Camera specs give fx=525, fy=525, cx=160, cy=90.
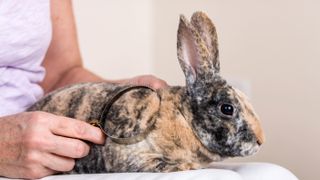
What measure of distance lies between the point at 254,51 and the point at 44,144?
82 cm

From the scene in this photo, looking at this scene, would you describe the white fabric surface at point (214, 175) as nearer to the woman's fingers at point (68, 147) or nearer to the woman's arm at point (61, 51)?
the woman's fingers at point (68, 147)

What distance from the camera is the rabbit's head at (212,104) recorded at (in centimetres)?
68

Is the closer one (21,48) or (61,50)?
(21,48)

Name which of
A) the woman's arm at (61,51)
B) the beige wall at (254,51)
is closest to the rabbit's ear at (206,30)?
the woman's arm at (61,51)

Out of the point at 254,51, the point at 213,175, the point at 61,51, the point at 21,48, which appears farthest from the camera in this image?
the point at 254,51

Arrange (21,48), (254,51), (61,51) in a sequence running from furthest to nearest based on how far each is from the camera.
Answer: (254,51) < (61,51) < (21,48)

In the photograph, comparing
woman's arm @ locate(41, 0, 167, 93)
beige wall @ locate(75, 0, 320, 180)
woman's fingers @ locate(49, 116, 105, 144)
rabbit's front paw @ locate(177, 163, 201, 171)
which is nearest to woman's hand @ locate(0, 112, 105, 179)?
woman's fingers @ locate(49, 116, 105, 144)

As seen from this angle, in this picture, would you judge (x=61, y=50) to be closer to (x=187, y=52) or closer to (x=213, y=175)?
(x=187, y=52)

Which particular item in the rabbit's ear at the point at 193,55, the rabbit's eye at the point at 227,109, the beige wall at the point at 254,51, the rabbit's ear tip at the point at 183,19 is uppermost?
the rabbit's ear tip at the point at 183,19

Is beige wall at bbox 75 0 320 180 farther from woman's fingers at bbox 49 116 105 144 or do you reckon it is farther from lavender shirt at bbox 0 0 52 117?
woman's fingers at bbox 49 116 105 144

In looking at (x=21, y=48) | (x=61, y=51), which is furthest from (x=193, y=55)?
(x=61, y=51)

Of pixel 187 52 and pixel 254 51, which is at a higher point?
pixel 187 52

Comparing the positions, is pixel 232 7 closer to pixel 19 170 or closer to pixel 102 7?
pixel 102 7

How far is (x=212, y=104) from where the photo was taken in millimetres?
685
